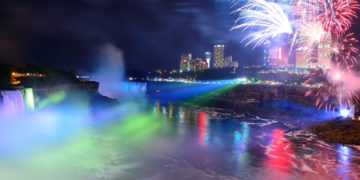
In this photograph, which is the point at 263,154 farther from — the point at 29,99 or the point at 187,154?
the point at 29,99

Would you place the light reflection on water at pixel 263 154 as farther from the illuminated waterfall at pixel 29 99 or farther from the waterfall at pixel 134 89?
the waterfall at pixel 134 89

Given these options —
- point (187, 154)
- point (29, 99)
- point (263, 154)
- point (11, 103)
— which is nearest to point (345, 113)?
point (263, 154)

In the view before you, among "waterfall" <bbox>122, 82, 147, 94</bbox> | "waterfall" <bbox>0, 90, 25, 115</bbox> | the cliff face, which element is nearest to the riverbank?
the cliff face

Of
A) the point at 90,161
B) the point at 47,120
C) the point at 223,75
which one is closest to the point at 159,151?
the point at 90,161

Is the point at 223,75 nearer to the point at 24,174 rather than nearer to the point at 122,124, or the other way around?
the point at 122,124

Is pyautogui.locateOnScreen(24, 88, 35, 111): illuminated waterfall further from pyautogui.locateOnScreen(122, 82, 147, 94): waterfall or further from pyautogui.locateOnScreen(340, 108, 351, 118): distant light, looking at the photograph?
pyautogui.locateOnScreen(122, 82, 147, 94): waterfall

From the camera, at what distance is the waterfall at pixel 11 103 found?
76.9ft

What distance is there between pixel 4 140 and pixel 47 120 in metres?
8.99

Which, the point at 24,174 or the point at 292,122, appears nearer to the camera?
the point at 24,174

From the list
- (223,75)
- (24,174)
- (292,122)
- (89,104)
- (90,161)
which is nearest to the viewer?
(24,174)

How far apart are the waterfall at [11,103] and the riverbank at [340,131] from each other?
87.9 feet

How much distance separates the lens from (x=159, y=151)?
2009cm

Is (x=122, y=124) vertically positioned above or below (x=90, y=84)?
below

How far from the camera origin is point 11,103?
80.7 feet
